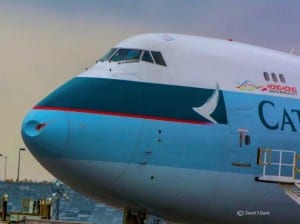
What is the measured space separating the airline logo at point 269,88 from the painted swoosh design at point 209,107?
0.84 m

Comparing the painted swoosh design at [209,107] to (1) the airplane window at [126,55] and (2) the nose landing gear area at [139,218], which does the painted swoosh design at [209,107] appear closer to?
(1) the airplane window at [126,55]

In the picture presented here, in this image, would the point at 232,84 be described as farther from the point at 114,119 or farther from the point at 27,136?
the point at 27,136

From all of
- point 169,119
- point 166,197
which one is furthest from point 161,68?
point 166,197

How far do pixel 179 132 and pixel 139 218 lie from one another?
2.38m

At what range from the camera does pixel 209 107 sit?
23.2 m

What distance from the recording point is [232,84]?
23.9 m

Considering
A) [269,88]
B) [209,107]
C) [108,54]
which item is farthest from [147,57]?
[269,88]

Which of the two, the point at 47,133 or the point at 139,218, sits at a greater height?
Result: the point at 47,133

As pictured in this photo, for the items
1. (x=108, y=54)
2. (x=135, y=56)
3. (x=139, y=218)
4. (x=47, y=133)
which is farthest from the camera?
(x=108, y=54)

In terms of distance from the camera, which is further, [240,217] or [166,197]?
[240,217]

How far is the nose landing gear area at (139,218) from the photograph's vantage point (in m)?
23.1

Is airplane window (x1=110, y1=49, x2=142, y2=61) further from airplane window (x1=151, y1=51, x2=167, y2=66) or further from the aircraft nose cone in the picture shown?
the aircraft nose cone

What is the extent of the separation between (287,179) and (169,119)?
3.41m

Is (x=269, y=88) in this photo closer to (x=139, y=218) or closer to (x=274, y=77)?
(x=274, y=77)
